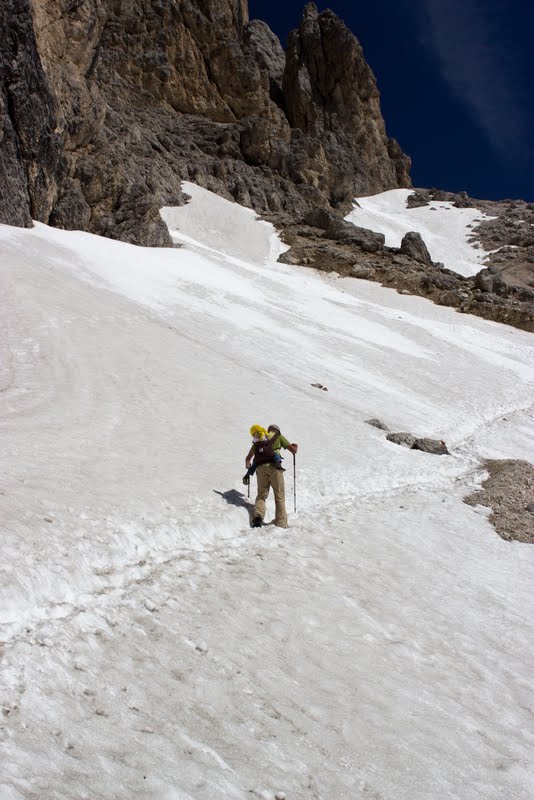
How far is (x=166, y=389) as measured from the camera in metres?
14.4

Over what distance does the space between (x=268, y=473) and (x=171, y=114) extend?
272ft

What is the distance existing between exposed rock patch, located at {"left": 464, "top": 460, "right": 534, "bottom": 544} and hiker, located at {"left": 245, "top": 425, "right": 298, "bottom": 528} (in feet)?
15.9

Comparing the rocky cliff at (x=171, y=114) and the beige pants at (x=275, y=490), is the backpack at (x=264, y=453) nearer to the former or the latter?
the beige pants at (x=275, y=490)

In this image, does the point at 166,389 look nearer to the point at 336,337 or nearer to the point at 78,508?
the point at 78,508

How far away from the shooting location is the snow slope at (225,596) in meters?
3.75

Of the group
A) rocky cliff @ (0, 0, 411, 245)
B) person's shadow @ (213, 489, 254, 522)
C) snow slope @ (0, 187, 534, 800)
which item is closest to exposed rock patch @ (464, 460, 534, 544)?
snow slope @ (0, 187, 534, 800)

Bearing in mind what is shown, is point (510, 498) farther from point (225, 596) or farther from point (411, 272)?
point (411, 272)

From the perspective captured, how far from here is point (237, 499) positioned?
949 cm

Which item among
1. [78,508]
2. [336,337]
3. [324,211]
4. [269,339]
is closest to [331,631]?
[78,508]

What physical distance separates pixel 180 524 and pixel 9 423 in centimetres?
427

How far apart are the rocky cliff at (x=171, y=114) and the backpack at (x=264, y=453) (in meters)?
25.2

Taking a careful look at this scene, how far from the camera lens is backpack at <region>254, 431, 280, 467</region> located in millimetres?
9344

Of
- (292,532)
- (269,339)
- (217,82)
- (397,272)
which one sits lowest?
(292,532)

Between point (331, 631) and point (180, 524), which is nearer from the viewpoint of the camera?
point (331, 631)
